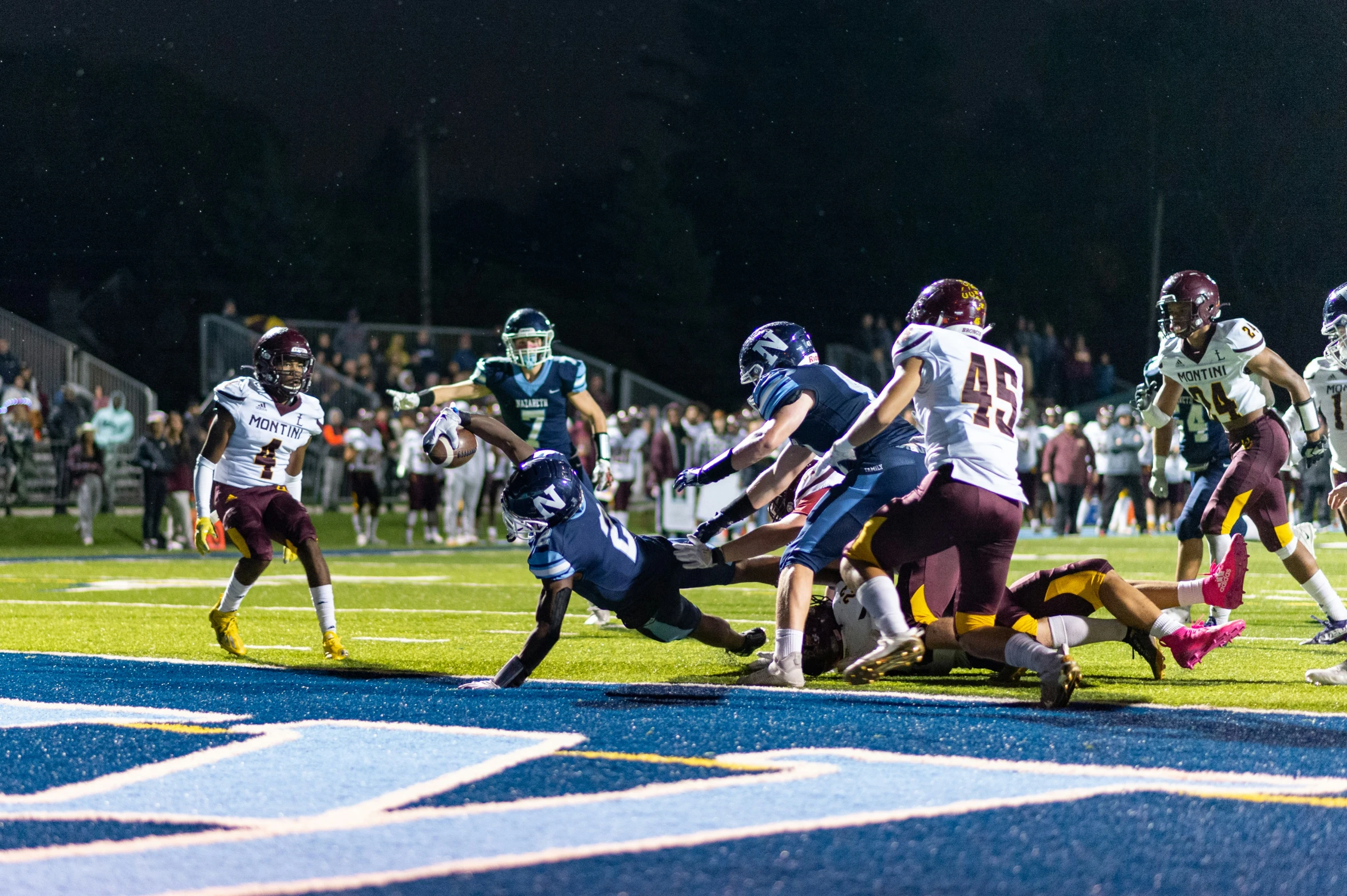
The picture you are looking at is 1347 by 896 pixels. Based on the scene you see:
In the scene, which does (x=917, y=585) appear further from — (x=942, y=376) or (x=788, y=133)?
(x=788, y=133)

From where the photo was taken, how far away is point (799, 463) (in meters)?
7.87

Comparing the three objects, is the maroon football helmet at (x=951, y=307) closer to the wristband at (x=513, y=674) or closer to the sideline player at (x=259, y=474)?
the wristband at (x=513, y=674)

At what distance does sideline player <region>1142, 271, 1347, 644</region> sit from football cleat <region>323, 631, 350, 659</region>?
4.55m

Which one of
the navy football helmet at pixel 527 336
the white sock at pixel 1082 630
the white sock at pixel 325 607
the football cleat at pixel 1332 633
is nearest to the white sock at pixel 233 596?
the white sock at pixel 325 607

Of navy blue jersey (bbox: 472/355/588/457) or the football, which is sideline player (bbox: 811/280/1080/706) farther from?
navy blue jersey (bbox: 472/355/588/457)

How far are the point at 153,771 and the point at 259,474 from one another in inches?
160

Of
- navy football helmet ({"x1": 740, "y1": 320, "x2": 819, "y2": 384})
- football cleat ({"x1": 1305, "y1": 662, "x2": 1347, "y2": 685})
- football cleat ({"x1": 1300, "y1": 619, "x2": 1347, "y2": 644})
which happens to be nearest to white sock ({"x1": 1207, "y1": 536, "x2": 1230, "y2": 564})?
football cleat ({"x1": 1300, "y1": 619, "x2": 1347, "y2": 644})

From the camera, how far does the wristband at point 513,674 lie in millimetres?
7012

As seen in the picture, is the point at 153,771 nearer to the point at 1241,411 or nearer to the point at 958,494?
the point at 958,494

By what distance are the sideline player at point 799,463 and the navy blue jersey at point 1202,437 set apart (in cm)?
281

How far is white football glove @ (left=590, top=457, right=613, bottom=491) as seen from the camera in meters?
9.90

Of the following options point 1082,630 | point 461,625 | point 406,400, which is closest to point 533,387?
point 406,400

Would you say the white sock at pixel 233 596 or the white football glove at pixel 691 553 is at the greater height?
the white football glove at pixel 691 553

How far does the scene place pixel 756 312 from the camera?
52750mm
